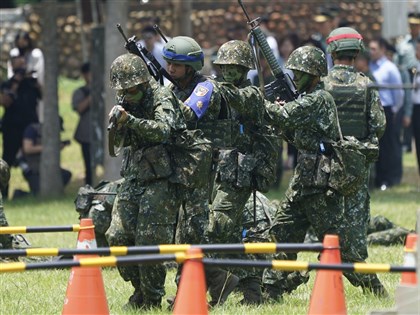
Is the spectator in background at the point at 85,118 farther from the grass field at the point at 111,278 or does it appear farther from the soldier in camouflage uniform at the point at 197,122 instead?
the soldier in camouflage uniform at the point at 197,122

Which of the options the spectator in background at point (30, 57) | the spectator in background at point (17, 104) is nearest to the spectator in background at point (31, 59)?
the spectator in background at point (30, 57)

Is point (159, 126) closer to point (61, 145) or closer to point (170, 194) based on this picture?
point (170, 194)

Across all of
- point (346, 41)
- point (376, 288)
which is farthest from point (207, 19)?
point (376, 288)

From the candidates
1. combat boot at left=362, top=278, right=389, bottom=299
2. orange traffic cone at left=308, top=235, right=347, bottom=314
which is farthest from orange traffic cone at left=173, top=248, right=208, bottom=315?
combat boot at left=362, top=278, right=389, bottom=299

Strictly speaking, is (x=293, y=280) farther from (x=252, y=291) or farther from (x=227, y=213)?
(x=227, y=213)

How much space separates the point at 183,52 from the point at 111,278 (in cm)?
229

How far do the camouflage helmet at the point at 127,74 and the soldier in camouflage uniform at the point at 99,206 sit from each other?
253cm

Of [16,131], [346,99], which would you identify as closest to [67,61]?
[16,131]

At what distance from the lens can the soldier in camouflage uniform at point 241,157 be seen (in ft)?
36.9

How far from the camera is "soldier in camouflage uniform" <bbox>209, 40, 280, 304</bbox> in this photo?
11234 millimetres

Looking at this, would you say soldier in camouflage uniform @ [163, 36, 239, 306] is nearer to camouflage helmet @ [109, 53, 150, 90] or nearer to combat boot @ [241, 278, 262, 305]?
combat boot @ [241, 278, 262, 305]

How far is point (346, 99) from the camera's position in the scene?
12008 mm

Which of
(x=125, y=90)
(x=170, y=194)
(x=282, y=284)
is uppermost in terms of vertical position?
(x=125, y=90)

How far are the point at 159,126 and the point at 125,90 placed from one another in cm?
43
